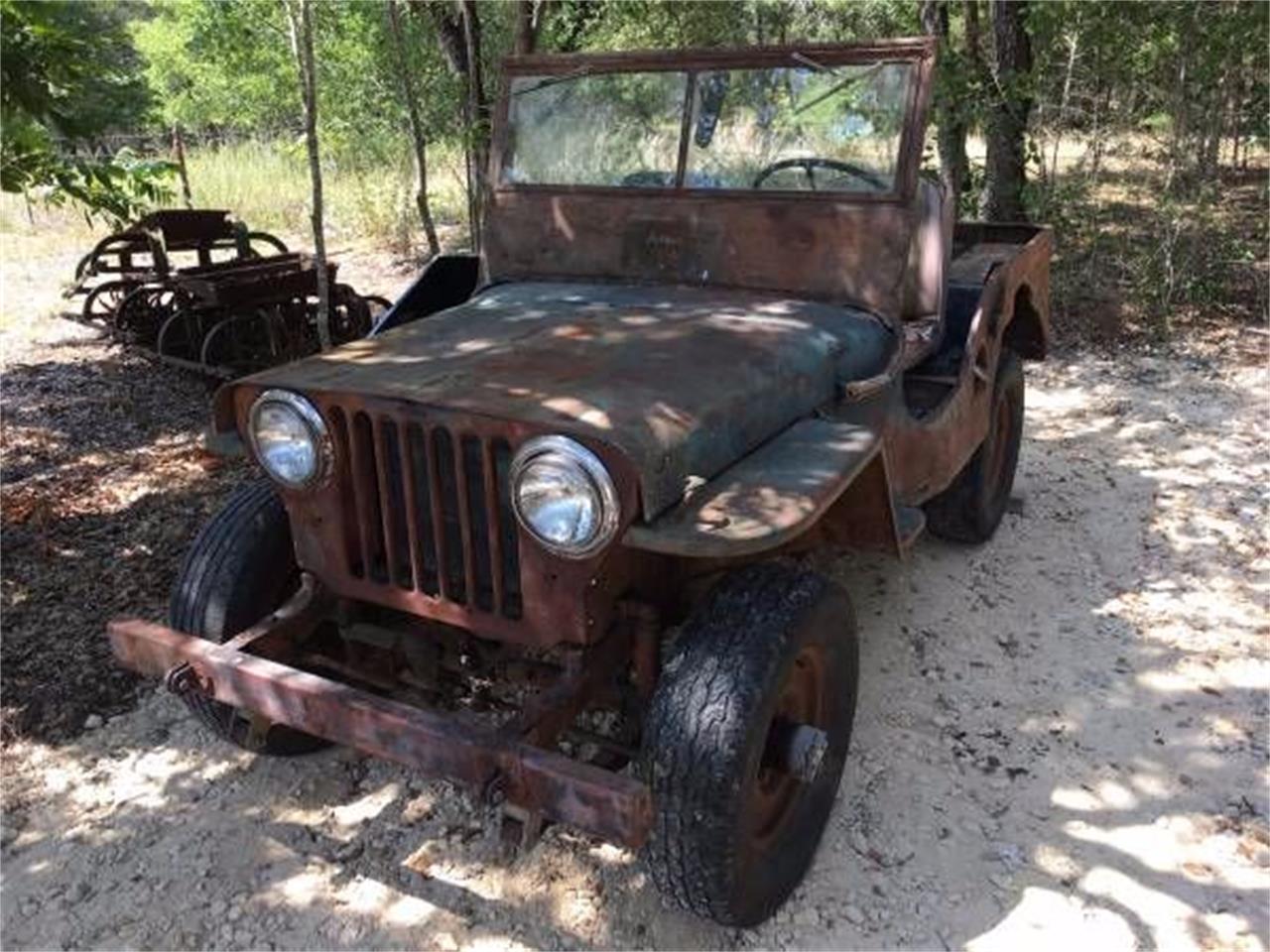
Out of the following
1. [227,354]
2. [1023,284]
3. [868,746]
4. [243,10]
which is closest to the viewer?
[868,746]

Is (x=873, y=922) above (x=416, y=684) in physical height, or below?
below

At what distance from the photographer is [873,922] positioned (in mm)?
2678

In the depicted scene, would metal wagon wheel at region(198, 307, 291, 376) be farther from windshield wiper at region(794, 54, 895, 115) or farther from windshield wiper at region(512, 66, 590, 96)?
windshield wiper at region(794, 54, 895, 115)

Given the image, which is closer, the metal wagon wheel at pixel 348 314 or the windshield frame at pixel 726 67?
the windshield frame at pixel 726 67

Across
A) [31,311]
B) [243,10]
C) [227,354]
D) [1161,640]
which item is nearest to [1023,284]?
[1161,640]

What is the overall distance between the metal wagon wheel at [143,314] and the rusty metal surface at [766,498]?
224 inches

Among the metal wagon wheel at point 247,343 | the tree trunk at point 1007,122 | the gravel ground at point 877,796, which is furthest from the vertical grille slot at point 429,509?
the tree trunk at point 1007,122

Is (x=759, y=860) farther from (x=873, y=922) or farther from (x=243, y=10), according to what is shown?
(x=243, y=10)

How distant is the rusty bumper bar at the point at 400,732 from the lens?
215 cm

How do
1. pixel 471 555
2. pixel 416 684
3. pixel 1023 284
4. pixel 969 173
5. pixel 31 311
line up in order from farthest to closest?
1. pixel 969 173
2. pixel 31 311
3. pixel 1023 284
4. pixel 416 684
5. pixel 471 555

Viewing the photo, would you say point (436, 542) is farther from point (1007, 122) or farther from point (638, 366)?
point (1007, 122)

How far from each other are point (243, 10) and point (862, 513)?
1098 cm

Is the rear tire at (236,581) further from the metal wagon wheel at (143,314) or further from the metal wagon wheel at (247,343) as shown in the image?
the metal wagon wheel at (143,314)

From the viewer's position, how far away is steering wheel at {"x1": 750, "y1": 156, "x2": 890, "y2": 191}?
11.6 feet
